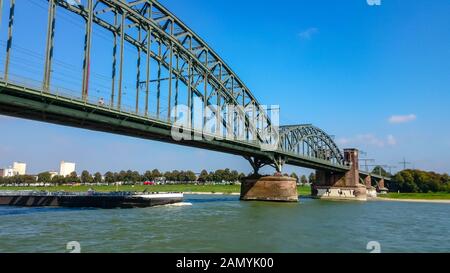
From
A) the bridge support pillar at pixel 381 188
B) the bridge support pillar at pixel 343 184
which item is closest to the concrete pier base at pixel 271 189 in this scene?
the bridge support pillar at pixel 343 184

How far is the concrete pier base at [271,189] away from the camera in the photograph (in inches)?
2739

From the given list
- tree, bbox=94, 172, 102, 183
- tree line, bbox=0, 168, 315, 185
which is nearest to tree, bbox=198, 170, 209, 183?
tree line, bbox=0, 168, 315, 185

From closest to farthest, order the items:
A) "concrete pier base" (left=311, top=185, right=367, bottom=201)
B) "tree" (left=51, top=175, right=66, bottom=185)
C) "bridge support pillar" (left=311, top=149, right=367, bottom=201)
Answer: "concrete pier base" (left=311, top=185, right=367, bottom=201) < "bridge support pillar" (left=311, top=149, right=367, bottom=201) < "tree" (left=51, top=175, right=66, bottom=185)

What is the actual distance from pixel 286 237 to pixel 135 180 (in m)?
163

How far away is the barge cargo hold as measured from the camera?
50469 mm

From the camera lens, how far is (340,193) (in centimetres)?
10794

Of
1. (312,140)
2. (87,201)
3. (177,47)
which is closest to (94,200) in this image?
(87,201)

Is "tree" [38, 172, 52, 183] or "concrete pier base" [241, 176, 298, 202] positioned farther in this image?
"tree" [38, 172, 52, 183]

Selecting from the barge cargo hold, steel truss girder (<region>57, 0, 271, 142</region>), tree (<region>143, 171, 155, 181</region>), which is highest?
steel truss girder (<region>57, 0, 271, 142</region>)

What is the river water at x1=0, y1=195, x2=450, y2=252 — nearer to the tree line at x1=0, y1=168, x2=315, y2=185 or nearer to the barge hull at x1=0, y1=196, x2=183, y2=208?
the barge hull at x1=0, y1=196, x2=183, y2=208

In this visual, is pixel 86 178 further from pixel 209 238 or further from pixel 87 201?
pixel 209 238

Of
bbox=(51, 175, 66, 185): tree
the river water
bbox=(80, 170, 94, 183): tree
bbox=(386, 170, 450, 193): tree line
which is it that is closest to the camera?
the river water
